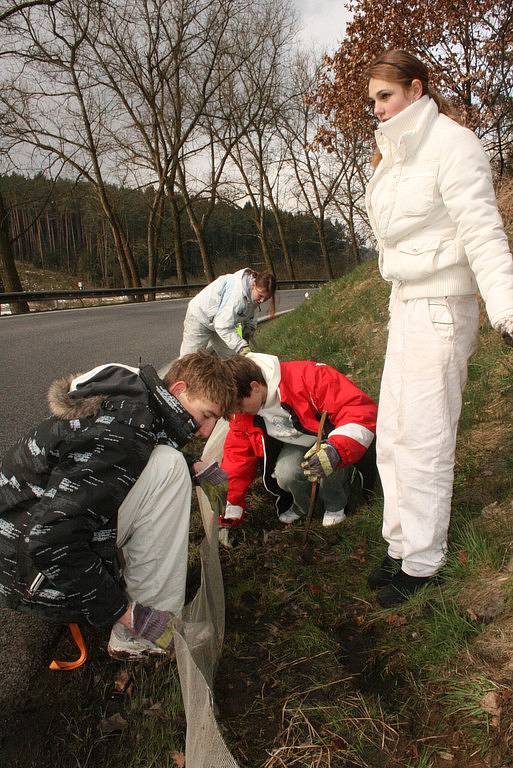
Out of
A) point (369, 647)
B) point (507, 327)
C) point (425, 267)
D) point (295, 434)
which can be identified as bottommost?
point (369, 647)

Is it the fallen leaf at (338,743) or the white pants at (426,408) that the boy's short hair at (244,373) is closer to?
the white pants at (426,408)

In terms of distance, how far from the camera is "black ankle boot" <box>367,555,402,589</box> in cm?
275

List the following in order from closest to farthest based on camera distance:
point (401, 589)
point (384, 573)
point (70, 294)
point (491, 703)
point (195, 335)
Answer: point (491, 703), point (401, 589), point (384, 573), point (195, 335), point (70, 294)

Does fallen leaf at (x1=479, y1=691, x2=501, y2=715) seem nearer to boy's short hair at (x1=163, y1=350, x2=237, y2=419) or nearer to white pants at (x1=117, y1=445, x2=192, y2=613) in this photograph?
white pants at (x1=117, y1=445, x2=192, y2=613)

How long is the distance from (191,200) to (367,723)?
83.1ft

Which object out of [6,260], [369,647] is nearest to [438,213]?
[369,647]

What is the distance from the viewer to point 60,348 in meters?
8.65

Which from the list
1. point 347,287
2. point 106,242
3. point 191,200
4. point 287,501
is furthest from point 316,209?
point 287,501

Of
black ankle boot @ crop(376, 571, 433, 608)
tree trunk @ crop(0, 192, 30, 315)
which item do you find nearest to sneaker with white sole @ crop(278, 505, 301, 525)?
black ankle boot @ crop(376, 571, 433, 608)

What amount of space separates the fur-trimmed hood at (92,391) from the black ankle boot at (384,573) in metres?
1.35

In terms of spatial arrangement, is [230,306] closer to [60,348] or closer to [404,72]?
[404,72]

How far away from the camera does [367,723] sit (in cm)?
208

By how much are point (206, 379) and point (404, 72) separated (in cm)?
140

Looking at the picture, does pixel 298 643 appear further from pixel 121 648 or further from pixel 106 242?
pixel 106 242
